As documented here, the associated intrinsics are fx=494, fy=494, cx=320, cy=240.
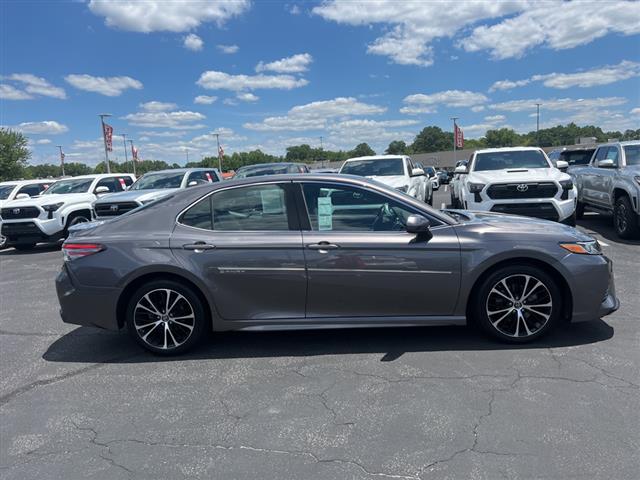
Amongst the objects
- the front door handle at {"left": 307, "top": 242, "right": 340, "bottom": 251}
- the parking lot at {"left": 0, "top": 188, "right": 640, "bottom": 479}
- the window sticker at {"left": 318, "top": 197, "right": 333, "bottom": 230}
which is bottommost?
the parking lot at {"left": 0, "top": 188, "right": 640, "bottom": 479}

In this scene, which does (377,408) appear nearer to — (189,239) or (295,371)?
(295,371)

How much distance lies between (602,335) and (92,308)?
4.65m

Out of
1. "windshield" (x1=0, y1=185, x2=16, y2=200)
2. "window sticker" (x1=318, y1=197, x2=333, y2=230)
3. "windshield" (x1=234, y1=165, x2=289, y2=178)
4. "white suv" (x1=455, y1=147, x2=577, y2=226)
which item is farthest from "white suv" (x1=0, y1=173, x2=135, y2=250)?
"window sticker" (x1=318, y1=197, x2=333, y2=230)

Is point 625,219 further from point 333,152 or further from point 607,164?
point 333,152

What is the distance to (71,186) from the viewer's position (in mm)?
13914

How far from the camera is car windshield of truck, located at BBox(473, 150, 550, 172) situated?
10.7 m

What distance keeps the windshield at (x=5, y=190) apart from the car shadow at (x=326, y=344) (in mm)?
13077

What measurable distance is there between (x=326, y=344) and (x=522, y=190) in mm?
6232

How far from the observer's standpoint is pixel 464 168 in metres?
11.3

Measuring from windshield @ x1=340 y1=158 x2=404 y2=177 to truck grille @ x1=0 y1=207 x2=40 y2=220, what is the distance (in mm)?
7516

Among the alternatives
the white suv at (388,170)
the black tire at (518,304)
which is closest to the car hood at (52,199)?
the white suv at (388,170)

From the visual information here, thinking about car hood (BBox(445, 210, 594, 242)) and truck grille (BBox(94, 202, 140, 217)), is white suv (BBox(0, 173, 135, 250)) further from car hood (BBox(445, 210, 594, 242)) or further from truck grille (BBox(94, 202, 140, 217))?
car hood (BBox(445, 210, 594, 242))

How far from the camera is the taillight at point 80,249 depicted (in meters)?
4.43

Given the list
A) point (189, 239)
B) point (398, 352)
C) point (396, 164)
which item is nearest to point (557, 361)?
point (398, 352)
